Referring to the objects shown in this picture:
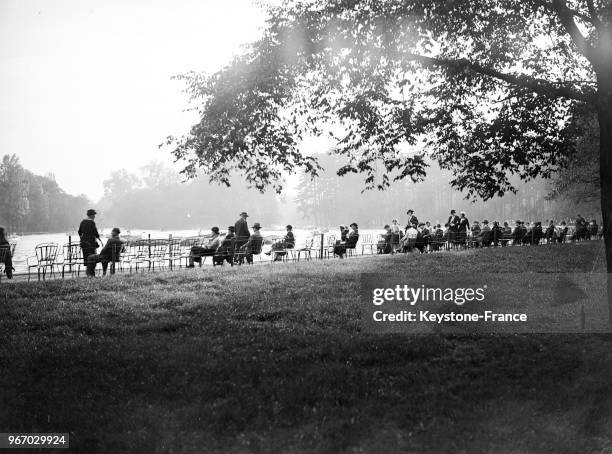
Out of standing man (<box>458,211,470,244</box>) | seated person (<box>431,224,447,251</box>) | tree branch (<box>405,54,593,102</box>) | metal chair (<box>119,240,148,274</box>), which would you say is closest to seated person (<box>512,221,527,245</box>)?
standing man (<box>458,211,470,244</box>)

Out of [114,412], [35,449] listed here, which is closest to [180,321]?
[114,412]

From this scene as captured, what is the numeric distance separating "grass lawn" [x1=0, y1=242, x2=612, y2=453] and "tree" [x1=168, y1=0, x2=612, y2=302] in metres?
3.71

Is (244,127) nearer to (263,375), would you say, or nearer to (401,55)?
(401,55)

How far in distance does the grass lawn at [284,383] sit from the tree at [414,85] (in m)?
3.71

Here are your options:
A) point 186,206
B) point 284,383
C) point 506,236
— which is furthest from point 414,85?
point 186,206

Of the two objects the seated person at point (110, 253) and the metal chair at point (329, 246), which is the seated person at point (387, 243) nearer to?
the metal chair at point (329, 246)

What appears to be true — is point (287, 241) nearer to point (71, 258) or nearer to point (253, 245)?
point (253, 245)

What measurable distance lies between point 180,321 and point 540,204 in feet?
311

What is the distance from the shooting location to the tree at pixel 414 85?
30.6 ft

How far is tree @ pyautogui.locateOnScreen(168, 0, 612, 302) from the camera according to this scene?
933cm

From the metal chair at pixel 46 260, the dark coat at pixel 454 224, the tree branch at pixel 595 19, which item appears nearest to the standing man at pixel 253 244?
the metal chair at pixel 46 260

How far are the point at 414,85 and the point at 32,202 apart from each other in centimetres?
9700

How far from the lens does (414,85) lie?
11.4 meters

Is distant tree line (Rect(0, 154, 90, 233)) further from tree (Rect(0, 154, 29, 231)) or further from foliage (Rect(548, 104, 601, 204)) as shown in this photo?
foliage (Rect(548, 104, 601, 204))
